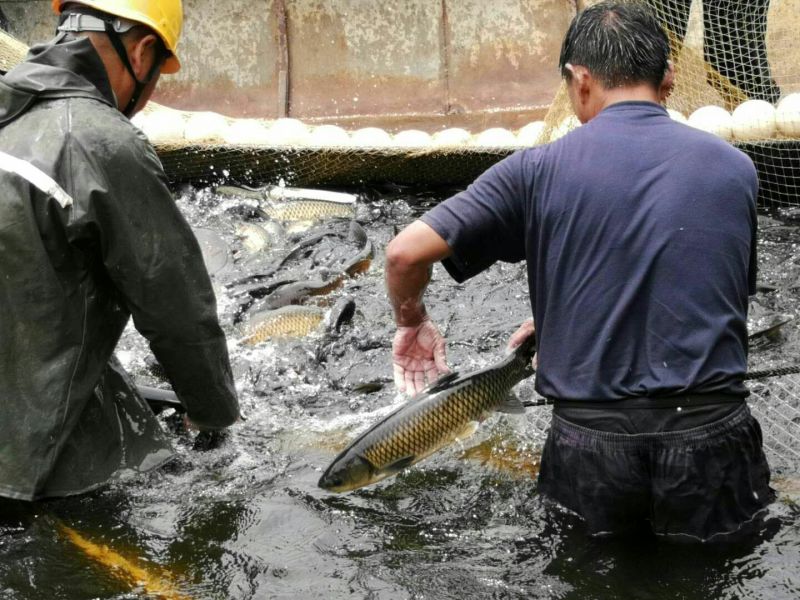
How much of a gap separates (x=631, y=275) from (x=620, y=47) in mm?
771

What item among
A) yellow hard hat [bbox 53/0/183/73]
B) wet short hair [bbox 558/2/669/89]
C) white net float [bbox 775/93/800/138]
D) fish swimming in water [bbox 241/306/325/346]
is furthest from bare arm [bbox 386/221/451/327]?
white net float [bbox 775/93/800/138]

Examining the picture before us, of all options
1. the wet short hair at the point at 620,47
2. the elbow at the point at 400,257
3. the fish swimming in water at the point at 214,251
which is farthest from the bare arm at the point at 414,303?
the fish swimming in water at the point at 214,251

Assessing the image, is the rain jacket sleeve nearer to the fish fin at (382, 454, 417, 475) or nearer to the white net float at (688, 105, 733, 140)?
the fish fin at (382, 454, 417, 475)

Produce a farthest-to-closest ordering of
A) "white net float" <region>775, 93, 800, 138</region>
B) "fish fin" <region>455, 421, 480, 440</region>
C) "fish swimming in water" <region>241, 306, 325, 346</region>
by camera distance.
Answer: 1. "white net float" <region>775, 93, 800, 138</region>
2. "fish swimming in water" <region>241, 306, 325, 346</region>
3. "fish fin" <region>455, 421, 480, 440</region>

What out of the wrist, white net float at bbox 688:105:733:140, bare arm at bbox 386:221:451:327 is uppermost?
bare arm at bbox 386:221:451:327

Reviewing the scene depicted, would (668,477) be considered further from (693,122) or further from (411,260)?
(693,122)

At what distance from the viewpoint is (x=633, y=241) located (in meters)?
3.02

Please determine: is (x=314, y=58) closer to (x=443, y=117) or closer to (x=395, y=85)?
(x=395, y=85)

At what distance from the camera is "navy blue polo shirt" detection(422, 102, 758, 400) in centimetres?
302

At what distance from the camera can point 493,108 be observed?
1125 centimetres

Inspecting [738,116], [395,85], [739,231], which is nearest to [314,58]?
[395,85]

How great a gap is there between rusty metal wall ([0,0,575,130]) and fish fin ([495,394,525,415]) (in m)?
7.65

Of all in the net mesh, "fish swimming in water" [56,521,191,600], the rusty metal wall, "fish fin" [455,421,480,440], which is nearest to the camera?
"fish swimming in water" [56,521,191,600]

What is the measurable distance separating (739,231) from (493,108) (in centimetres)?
842
